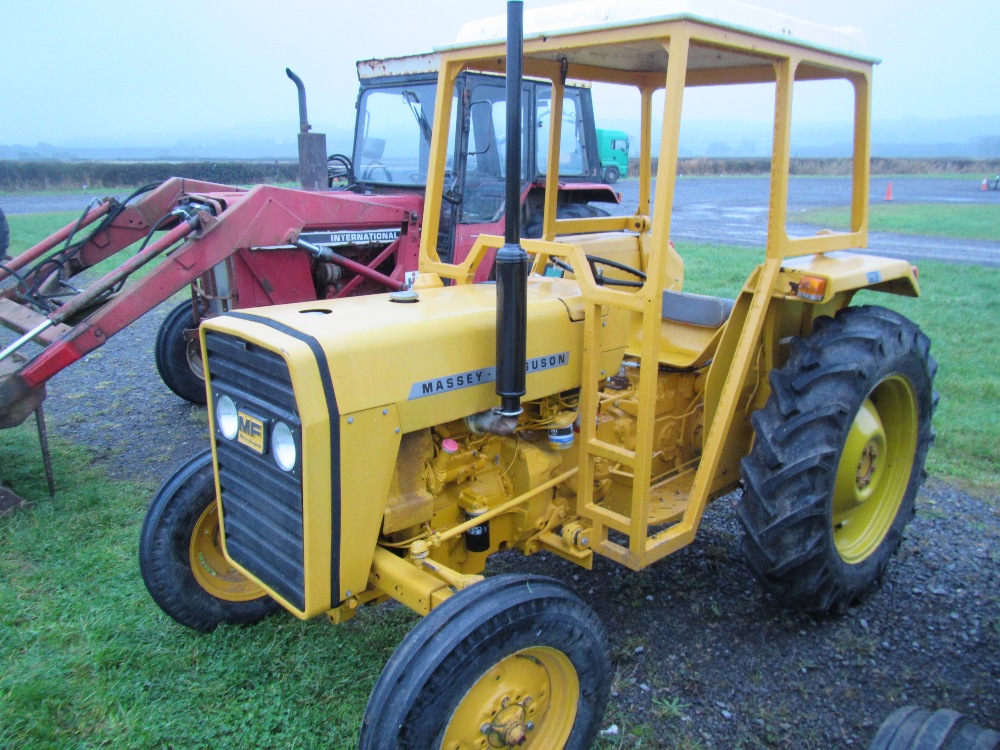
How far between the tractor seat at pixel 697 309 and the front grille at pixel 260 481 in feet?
6.00

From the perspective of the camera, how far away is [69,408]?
5.73m

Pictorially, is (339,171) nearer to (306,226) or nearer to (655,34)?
(306,226)

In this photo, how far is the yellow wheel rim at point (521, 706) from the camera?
205 cm

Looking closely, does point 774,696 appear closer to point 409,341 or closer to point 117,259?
point 409,341

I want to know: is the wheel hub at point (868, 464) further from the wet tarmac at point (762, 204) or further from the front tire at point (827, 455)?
the wet tarmac at point (762, 204)

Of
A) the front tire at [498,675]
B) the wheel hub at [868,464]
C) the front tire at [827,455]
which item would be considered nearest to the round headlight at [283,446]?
the front tire at [498,675]

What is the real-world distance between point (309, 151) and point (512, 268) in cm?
502

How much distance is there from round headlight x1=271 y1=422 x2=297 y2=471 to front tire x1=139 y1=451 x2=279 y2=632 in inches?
29.5

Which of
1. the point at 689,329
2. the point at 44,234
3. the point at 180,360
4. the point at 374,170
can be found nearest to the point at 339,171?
the point at 374,170

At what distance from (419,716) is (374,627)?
3.73ft

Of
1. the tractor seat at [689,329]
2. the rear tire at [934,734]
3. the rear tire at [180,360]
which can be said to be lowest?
the rear tire at [934,734]

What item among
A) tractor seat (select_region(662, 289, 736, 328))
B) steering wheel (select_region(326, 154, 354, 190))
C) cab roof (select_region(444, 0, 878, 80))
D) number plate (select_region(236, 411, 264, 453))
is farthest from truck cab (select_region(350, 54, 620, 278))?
number plate (select_region(236, 411, 264, 453))

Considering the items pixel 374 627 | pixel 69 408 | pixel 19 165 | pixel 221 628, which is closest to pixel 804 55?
pixel 374 627

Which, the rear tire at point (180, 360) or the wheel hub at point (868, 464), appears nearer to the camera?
the wheel hub at point (868, 464)
